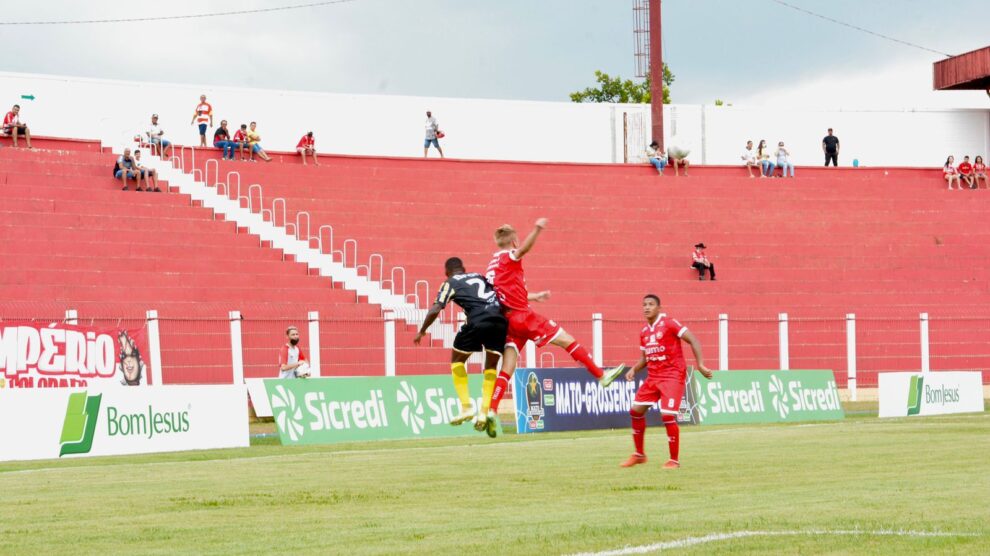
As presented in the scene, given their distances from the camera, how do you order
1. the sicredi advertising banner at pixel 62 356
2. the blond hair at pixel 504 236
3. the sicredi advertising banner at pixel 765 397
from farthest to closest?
the sicredi advertising banner at pixel 765 397
the sicredi advertising banner at pixel 62 356
the blond hair at pixel 504 236

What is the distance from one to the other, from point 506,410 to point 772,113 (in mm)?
28910

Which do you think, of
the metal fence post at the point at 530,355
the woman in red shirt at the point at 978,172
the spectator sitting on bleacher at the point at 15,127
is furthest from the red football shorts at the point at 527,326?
the woman in red shirt at the point at 978,172

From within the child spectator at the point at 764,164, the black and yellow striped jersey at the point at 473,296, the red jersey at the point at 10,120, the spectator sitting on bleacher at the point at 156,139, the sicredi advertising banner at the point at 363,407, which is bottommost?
the sicredi advertising banner at the point at 363,407

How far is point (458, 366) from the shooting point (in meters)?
16.7

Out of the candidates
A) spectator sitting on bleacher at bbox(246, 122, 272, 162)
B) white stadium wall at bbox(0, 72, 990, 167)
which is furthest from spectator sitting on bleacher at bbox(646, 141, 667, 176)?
spectator sitting on bleacher at bbox(246, 122, 272, 162)

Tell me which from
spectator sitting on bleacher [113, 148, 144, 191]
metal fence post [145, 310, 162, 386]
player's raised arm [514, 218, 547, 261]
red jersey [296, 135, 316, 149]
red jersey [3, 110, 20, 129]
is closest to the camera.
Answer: player's raised arm [514, 218, 547, 261]

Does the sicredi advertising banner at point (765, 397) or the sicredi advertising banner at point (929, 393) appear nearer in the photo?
the sicredi advertising banner at point (765, 397)

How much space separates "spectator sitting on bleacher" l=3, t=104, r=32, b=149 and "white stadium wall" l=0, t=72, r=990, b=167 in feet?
8.82

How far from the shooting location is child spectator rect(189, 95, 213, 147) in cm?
4316

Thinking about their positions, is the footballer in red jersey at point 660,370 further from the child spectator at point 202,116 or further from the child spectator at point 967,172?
the child spectator at point 967,172

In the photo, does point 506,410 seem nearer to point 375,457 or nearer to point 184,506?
point 375,457

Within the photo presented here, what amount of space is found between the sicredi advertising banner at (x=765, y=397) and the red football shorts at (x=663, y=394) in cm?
1231

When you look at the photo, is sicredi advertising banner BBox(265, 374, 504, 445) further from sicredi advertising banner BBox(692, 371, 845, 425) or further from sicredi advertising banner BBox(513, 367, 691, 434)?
sicredi advertising banner BBox(692, 371, 845, 425)

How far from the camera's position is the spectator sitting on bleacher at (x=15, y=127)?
1534 inches
